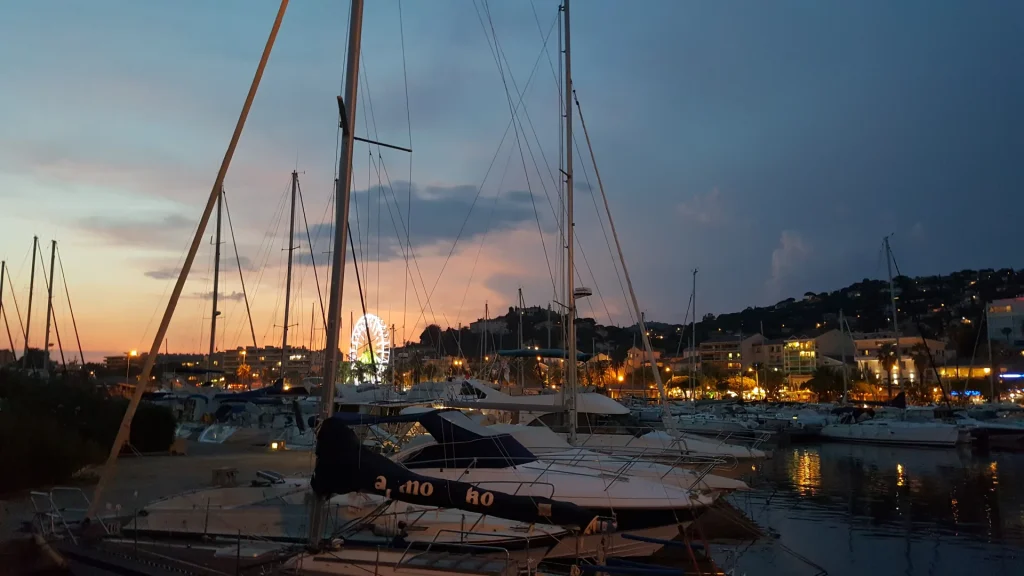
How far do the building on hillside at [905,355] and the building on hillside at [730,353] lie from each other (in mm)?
17060

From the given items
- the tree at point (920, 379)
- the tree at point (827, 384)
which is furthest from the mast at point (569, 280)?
the tree at point (827, 384)

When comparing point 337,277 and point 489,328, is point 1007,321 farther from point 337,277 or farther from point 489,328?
point 337,277

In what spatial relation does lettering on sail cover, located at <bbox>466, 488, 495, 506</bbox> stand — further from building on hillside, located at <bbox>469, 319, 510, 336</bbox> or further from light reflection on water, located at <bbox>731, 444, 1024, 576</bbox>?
building on hillside, located at <bbox>469, 319, 510, 336</bbox>

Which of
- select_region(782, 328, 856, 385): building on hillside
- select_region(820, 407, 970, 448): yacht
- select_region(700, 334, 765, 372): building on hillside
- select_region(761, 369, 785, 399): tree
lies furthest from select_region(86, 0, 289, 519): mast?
select_region(782, 328, 856, 385): building on hillside

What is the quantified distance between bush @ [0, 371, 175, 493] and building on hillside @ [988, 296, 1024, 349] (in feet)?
376

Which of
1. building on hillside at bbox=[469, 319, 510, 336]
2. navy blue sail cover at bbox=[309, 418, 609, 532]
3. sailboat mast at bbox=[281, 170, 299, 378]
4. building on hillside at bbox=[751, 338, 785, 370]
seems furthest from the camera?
building on hillside at bbox=[751, 338, 785, 370]

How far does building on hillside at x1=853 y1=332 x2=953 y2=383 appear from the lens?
82044mm

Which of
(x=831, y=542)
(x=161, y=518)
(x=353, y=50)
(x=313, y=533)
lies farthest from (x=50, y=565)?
(x=831, y=542)

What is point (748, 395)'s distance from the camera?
4050 inches

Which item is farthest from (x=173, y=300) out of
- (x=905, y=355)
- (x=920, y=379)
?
(x=905, y=355)

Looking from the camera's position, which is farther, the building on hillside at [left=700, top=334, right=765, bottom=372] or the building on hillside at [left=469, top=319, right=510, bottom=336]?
the building on hillside at [left=700, top=334, right=765, bottom=372]

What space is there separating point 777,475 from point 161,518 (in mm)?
25541

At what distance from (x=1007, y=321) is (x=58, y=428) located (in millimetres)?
127748

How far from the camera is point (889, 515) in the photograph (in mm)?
20875
